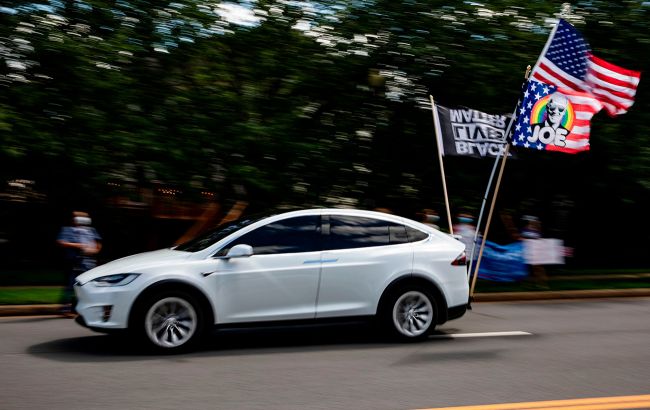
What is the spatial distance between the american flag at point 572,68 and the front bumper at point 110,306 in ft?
30.1

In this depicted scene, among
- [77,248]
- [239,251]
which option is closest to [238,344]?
[239,251]

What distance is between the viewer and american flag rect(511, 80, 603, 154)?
1470cm

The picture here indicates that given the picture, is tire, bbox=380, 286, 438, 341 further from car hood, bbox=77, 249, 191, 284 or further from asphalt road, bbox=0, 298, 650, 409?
car hood, bbox=77, 249, 191, 284

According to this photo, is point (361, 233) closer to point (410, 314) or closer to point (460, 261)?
point (410, 314)

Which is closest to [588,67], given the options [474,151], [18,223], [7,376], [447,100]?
[474,151]

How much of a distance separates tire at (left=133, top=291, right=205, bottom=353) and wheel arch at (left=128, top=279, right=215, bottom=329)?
0.03 metres

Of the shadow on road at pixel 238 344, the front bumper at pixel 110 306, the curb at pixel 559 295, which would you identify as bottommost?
the curb at pixel 559 295

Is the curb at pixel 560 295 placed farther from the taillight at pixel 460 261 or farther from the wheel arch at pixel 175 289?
the wheel arch at pixel 175 289

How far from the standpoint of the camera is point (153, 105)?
1884 cm

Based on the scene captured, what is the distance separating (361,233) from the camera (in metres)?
10.1

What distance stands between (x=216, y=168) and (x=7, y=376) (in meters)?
11.8

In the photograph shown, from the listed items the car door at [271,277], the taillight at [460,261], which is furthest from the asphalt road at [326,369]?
the taillight at [460,261]

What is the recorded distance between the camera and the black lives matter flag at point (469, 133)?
14789mm

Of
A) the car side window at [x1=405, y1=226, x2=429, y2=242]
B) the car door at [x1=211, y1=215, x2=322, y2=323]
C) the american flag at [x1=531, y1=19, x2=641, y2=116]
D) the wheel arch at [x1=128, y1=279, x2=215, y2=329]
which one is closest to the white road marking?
the car side window at [x1=405, y1=226, x2=429, y2=242]
